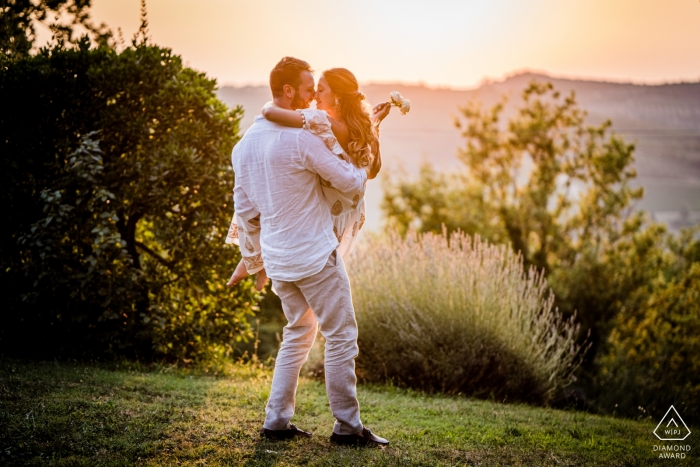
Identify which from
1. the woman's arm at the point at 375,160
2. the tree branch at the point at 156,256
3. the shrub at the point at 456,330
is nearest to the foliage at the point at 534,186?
the shrub at the point at 456,330

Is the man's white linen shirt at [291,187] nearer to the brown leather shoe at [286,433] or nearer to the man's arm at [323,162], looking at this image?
the man's arm at [323,162]

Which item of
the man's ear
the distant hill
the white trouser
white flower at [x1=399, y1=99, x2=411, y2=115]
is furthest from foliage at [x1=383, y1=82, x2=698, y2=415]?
the man's ear

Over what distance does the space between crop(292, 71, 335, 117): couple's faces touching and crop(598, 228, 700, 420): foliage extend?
427 cm

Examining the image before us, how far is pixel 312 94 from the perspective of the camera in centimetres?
381

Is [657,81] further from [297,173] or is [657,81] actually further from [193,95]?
[297,173]

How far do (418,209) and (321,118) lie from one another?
16631mm

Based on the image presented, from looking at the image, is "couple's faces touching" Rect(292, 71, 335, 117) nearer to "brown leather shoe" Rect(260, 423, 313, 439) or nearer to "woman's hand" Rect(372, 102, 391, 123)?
"woman's hand" Rect(372, 102, 391, 123)

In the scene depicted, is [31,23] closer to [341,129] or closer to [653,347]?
[341,129]

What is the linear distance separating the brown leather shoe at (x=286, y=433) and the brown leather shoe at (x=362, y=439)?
19cm

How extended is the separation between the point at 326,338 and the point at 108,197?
128 inches

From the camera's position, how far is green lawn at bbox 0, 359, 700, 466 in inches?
140

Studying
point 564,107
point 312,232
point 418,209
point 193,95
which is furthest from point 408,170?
point 312,232

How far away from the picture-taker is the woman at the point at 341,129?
3.63m

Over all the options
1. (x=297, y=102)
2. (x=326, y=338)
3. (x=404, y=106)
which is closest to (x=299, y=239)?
(x=326, y=338)
